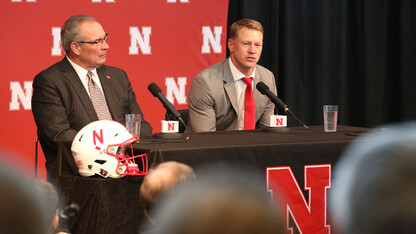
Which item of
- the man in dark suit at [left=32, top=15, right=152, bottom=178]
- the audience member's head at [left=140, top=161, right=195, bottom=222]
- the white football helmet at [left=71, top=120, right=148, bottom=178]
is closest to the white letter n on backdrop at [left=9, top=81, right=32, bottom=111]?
the man in dark suit at [left=32, top=15, right=152, bottom=178]

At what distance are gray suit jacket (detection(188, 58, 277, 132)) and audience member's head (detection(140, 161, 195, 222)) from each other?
225cm

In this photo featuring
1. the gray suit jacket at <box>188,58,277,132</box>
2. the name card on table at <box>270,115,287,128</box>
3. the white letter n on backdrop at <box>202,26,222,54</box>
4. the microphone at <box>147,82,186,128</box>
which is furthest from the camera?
the white letter n on backdrop at <box>202,26,222,54</box>

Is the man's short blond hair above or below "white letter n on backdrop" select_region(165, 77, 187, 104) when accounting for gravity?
above

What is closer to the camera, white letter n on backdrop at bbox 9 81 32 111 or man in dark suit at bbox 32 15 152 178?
man in dark suit at bbox 32 15 152 178

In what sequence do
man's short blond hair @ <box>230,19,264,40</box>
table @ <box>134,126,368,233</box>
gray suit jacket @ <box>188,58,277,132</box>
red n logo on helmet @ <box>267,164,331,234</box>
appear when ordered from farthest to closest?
man's short blond hair @ <box>230,19,264,40</box> < gray suit jacket @ <box>188,58,277,132</box> < red n logo on helmet @ <box>267,164,331,234</box> < table @ <box>134,126,368,233</box>

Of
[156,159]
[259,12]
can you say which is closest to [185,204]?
[156,159]

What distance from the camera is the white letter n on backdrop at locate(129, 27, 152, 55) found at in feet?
15.6

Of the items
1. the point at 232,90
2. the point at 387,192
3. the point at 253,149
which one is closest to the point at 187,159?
the point at 253,149

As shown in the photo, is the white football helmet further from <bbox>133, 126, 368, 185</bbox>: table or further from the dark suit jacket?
the dark suit jacket

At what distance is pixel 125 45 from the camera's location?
15.6ft

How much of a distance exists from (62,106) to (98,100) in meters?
0.27

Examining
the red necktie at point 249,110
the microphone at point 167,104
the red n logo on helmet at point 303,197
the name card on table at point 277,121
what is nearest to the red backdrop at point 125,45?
the red necktie at point 249,110

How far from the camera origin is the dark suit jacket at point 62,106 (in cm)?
353

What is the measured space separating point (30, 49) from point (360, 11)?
10.1 ft
